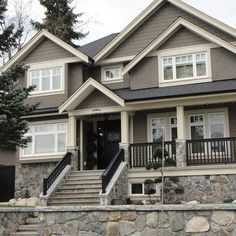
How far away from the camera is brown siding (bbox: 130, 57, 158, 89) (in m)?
19.4

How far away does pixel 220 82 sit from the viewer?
18.2 m

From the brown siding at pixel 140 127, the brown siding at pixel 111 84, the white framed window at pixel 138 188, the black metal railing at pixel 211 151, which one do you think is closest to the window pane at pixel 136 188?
the white framed window at pixel 138 188

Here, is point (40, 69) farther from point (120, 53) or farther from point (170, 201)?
point (170, 201)

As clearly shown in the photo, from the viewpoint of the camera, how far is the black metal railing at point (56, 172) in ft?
53.9

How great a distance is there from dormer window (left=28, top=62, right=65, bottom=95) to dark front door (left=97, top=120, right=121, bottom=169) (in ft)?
8.98

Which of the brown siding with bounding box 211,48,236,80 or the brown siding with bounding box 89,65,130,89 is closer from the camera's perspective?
the brown siding with bounding box 211,48,236,80

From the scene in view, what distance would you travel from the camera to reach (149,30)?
69.9 ft

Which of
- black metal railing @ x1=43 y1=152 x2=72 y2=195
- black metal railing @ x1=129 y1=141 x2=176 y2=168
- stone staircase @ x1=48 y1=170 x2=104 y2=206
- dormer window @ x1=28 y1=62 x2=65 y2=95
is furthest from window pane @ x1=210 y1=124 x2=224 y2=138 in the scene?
dormer window @ x1=28 y1=62 x2=65 y2=95

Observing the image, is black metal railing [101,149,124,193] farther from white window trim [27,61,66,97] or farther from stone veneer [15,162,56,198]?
white window trim [27,61,66,97]

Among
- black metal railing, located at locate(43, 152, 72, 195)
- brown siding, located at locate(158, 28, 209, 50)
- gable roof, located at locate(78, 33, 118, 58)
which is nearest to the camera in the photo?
black metal railing, located at locate(43, 152, 72, 195)

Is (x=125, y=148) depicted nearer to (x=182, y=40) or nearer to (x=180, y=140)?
(x=180, y=140)

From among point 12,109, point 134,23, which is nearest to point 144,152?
point 134,23

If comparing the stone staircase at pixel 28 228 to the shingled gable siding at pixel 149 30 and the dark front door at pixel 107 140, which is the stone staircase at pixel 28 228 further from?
the shingled gable siding at pixel 149 30

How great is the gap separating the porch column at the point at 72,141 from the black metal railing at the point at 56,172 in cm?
26
